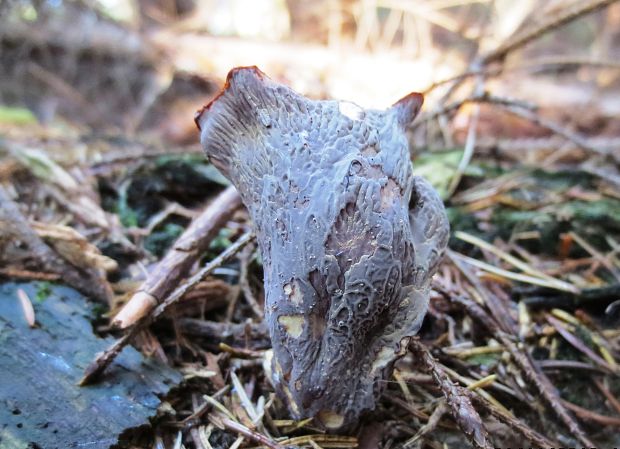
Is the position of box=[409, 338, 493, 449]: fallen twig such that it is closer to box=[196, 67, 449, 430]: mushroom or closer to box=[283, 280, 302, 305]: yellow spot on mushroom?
box=[196, 67, 449, 430]: mushroom

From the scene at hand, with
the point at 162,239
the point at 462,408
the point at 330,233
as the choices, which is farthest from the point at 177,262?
the point at 462,408

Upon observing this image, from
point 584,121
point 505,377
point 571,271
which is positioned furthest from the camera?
point 584,121

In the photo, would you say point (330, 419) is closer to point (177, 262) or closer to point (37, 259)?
point (177, 262)

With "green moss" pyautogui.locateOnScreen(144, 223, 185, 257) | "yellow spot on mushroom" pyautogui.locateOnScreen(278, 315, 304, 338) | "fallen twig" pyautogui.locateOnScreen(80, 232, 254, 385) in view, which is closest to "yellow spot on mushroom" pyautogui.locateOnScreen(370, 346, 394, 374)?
"yellow spot on mushroom" pyautogui.locateOnScreen(278, 315, 304, 338)

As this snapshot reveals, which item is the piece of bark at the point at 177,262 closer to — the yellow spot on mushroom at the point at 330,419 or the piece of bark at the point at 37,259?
the piece of bark at the point at 37,259

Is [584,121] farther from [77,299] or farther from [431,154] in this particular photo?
[77,299]

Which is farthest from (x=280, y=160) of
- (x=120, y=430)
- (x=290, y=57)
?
(x=290, y=57)
